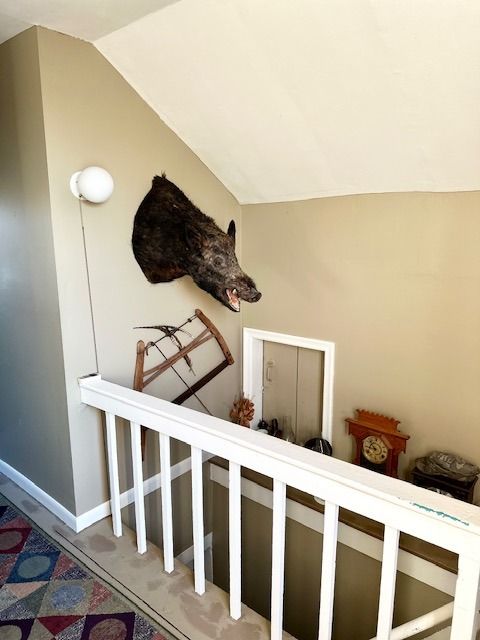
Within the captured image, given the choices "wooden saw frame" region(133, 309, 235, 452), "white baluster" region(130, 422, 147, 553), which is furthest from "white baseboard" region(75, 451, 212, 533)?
"white baluster" region(130, 422, 147, 553)

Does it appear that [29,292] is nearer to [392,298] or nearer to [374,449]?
[392,298]

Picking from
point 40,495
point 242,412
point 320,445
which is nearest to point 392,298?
point 320,445

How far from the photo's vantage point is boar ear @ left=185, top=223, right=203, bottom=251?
2.38 meters

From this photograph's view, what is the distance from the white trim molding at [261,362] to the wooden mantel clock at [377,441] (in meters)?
0.18

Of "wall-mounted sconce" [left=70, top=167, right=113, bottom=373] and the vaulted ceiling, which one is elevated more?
the vaulted ceiling

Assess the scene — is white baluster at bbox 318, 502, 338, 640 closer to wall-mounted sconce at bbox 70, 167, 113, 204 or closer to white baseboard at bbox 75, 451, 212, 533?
white baseboard at bbox 75, 451, 212, 533

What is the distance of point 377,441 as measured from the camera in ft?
8.02

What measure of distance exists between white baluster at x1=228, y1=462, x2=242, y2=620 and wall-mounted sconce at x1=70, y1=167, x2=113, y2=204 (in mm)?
1302

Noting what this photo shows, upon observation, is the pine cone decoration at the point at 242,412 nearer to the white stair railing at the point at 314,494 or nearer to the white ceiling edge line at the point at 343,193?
the white stair railing at the point at 314,494

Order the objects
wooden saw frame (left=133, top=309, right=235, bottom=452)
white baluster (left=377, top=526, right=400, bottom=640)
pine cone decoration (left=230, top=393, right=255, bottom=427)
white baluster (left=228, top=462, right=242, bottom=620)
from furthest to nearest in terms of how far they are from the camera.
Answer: pine cone decoration (left=230, top=393, right=255, bottom=427)
wooden saw frame (left=133, top=309, right=235, bottom=452)
white baluster (left=228, top=462, right=242, bottom=620)
white baluster (left=377, top=526, right=400, bottom=640)

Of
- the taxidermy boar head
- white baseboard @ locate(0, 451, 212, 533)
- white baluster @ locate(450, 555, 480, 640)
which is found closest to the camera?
white baluster @ locate(450, 555, 480, 640)

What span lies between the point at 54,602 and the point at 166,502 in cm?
58

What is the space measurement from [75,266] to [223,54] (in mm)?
1157

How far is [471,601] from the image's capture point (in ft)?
3.63
